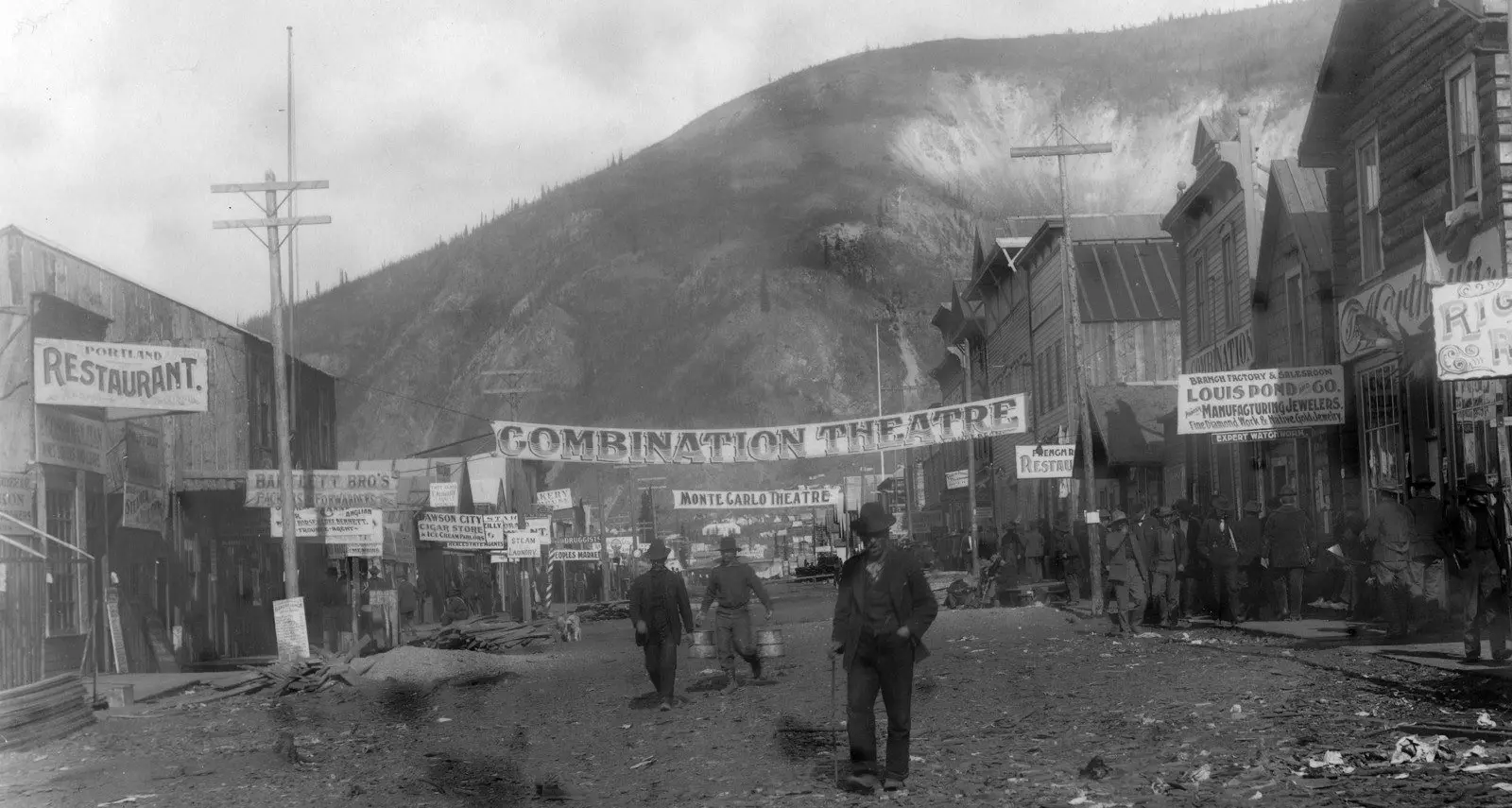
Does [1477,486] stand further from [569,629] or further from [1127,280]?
[1127,280]

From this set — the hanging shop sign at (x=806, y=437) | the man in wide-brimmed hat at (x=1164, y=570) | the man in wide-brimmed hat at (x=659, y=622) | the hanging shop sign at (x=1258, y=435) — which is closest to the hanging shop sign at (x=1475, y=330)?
the man in wide-brimmed hat at (x=659, y=622)

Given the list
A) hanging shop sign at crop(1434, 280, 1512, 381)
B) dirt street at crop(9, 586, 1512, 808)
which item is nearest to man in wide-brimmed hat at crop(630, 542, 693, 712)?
dirt street at crop(9, 586, 1512, 808)

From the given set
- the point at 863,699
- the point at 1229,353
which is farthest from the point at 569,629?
the point at 863,699

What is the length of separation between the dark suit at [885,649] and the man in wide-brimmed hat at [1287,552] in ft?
39.9

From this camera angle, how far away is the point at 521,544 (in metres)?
41.4

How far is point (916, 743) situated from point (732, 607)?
18.5ft

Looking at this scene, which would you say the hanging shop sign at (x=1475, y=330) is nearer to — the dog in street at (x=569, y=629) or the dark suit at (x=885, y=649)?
the dark suit at (x=885, y=649)

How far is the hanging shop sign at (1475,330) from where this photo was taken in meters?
14.4

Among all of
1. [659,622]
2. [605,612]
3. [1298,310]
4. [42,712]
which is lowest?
[605,612]

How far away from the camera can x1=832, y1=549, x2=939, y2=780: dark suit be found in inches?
418

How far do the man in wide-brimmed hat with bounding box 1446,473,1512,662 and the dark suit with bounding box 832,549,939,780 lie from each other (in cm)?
687

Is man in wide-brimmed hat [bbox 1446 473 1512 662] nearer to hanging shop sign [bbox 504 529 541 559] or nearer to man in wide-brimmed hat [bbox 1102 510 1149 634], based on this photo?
man in wide-brimmed hat [bbox 1102 510 1149 634]

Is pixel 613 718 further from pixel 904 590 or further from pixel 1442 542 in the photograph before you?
pixel 1442 542

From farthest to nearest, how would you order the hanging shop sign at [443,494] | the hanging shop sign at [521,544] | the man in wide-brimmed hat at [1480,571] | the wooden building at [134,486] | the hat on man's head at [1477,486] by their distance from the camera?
1. the hanging shop sign at [521,544]
2. the hanging shop sign at [443,494]
3. the wooden building at [134,486]
4. the hat on man's head at [1477,486]
5. the man in wide-brimmed hat at [1480,571]
